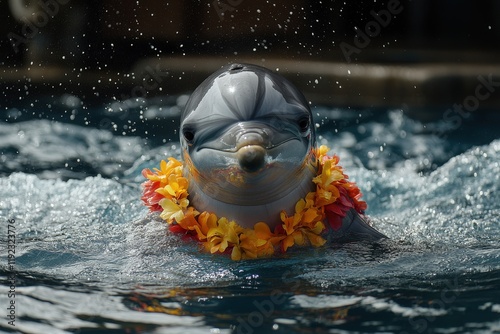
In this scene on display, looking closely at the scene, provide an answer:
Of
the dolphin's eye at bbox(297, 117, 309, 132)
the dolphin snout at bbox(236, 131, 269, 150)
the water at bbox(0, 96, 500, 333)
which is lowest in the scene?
the water at bbox(0, 96, 500, 333)

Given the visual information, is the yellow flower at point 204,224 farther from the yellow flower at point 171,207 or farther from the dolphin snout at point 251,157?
the dolphin snout at point 251,157

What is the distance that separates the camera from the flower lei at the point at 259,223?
16.9 feet

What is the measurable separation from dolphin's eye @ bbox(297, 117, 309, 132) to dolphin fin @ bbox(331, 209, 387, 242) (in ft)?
2.23

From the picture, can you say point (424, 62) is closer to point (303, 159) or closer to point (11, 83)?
point (11, 83)

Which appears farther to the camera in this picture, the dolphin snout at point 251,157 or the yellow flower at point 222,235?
the yellow flower at point 222,235

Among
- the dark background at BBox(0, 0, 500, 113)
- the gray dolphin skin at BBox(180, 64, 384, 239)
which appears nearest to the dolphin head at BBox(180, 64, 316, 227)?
the gray dolphin skin at BBox(180, 64, 384, 239)

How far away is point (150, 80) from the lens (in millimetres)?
12977

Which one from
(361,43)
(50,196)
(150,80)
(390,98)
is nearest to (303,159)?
(50,196)

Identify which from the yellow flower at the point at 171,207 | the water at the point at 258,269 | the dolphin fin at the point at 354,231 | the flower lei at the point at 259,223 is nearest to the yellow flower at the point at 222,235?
the flower lei at the point at 259,223

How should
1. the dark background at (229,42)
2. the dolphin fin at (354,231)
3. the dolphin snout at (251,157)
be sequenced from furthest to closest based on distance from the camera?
the dark background at (229,42), the dolphin fin at (354,231), the dolphin snout at (251,157)

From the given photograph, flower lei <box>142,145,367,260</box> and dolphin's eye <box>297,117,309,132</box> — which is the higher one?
dolphin's eye <box>297,117,309,132</box>

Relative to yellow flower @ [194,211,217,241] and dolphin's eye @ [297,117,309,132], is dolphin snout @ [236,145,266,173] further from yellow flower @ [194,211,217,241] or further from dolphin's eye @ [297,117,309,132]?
yellow flower @ [194,211,217,241]

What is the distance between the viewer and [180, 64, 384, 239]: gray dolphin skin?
16.0ft

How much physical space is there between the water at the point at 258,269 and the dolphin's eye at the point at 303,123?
727mm
